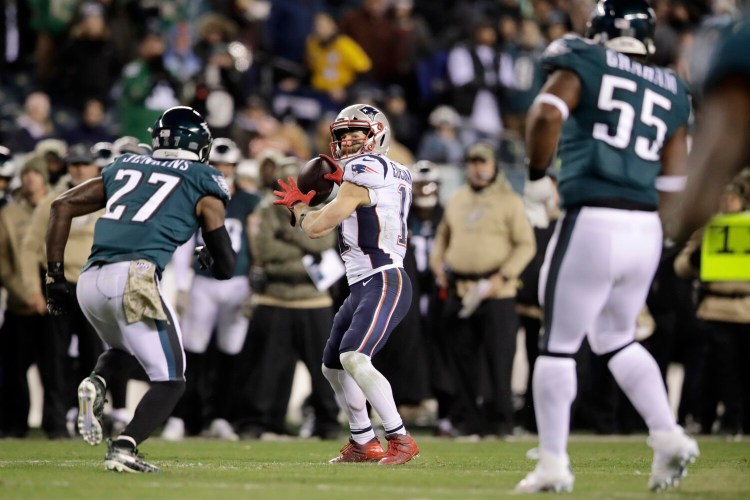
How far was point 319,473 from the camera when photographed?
6.95m

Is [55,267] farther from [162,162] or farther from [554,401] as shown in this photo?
[554,401]

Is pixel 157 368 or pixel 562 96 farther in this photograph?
pixel 157 368

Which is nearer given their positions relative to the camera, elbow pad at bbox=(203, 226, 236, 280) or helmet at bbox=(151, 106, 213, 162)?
elbow pad at bbox=(203, 226, 236, 280)

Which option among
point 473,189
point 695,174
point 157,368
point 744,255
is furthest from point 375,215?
point 473,189

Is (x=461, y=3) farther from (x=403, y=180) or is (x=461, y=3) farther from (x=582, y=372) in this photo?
(x=403, y=180)

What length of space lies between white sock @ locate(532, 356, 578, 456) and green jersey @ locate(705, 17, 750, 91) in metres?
1.63

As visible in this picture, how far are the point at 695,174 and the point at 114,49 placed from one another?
453 inches

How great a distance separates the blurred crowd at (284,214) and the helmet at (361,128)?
3.64ft

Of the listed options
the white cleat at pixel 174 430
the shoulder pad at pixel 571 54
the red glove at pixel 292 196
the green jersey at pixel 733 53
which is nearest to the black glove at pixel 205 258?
the red glove at pixel 292 196

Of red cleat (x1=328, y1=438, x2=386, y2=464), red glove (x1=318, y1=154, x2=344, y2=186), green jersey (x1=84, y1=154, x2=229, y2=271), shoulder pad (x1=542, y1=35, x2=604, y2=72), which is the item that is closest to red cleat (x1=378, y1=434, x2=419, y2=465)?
red cleat (x1=328, y1=438, x2=386, y2=464)

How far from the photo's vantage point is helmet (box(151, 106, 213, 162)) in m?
7.12

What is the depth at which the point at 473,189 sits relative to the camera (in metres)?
11.4

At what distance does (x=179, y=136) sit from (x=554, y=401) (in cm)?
257

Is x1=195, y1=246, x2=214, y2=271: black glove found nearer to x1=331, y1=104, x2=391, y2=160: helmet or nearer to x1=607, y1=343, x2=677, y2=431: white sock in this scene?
x1=331, y1=104, x2=391, y2=160: helmet
